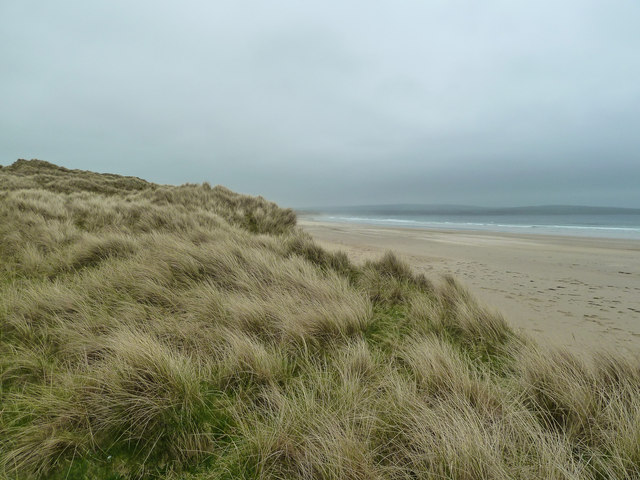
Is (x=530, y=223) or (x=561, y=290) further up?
(x=530, y=223)

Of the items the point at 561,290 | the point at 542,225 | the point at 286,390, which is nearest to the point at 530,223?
the point at 542,225

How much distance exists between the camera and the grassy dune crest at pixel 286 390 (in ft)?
4.12

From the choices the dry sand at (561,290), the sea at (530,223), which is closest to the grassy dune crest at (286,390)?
the dry sand at (561,290)

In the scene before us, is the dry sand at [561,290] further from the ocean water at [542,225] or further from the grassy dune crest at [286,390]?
the ocean water at [542,225]

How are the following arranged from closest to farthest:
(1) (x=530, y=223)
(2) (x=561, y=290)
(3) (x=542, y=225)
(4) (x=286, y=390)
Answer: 1. (4) (x=286, y=390)
2. (2) (x=561, y=290)
3. (3) (x=542, y=225)
4. (1) (x=530, y=223)

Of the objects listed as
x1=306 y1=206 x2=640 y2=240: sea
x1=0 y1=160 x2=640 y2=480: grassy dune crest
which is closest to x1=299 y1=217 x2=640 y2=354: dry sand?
x1=0 y1=160 x2=640 y2=480: grassy dune crest

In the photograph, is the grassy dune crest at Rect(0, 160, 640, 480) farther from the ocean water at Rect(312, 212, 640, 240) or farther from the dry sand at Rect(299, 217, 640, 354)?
the ocean water at Rect(312, 212, 640, 240)

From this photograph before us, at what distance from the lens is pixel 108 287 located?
327cm

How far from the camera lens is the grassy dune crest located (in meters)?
1.26

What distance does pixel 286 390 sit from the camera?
1.81 metres

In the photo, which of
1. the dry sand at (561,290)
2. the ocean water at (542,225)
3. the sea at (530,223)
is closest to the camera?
the dry sand at (561,290)

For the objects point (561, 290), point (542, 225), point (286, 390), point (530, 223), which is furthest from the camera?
point (530, 223)

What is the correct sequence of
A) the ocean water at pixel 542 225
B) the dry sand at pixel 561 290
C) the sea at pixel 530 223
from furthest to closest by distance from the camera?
the sea at pixel 530 223, the ocean water at pixel 542 225, the dry sand at pixel 561 290

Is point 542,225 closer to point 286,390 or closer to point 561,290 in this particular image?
point 561,290
